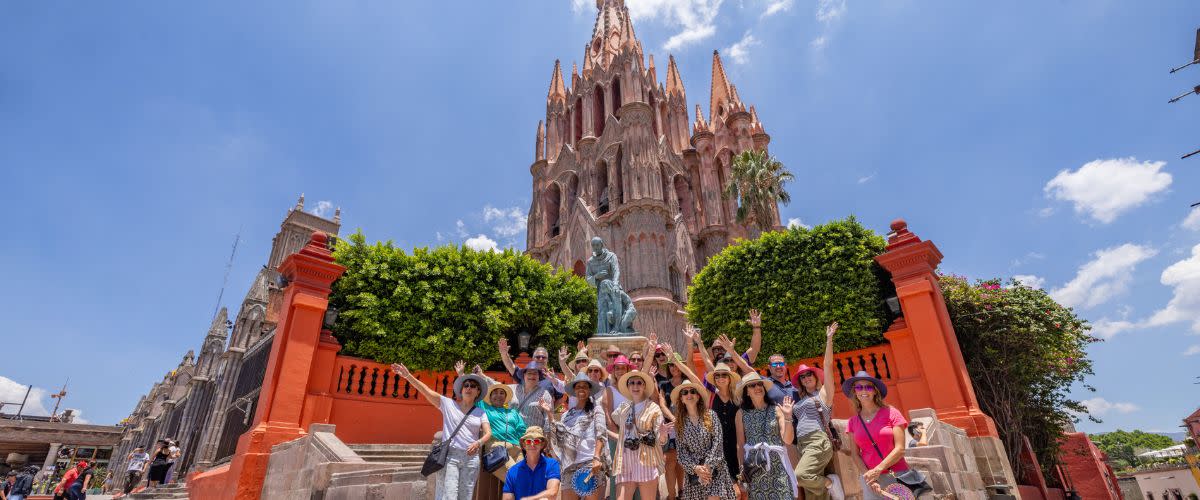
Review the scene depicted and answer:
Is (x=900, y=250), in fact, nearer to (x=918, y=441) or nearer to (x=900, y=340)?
(x=900, y=340)

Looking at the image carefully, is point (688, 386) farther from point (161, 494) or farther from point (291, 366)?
point (161, 494)

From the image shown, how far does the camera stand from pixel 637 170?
28.4m

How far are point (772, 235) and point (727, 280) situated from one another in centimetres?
144

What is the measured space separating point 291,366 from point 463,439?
535cm

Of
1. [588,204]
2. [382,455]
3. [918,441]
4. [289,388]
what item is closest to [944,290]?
[918,441]

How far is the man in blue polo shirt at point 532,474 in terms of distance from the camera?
4.32 metres

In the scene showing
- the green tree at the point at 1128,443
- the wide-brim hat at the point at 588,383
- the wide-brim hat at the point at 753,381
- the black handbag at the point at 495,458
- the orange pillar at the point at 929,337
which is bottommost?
the black handbag at the point at 495,458

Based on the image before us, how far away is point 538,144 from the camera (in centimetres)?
3638

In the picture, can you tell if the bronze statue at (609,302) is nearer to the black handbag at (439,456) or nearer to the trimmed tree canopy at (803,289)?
the trimmed tree canopy at (803,289)

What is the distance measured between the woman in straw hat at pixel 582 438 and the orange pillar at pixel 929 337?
6.65m

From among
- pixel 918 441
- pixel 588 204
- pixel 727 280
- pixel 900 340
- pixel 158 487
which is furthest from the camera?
pixel 588 204

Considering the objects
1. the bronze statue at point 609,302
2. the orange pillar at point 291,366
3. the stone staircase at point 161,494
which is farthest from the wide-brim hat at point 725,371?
the stone staircase at point 161,494

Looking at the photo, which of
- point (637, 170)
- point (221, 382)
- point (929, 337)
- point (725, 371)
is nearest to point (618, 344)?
point (929, 337)

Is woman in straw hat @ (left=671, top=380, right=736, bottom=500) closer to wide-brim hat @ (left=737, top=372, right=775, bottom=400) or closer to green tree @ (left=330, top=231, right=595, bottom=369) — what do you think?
wide-brim hat @ (left=737, top=372, right=775, bottom=400)
